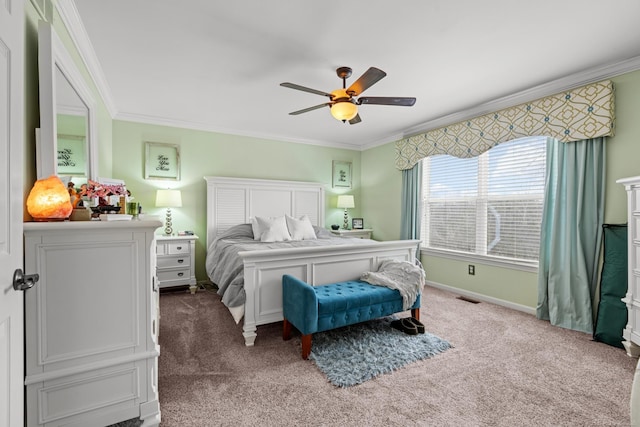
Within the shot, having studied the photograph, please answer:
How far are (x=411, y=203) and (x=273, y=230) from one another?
2262 millimetres

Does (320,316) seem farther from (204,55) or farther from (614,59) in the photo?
(614,59)

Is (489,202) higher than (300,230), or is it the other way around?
(489,202)

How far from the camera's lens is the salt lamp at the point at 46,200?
1.35m

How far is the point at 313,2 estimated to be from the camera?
186 cm

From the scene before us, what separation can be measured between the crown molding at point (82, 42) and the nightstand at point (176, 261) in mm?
1855

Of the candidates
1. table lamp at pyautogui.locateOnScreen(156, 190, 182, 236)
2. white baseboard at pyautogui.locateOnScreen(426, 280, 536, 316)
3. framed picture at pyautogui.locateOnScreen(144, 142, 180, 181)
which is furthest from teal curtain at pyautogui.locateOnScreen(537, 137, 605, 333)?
framed picture at pyautogui.locateOnScreen(144, 142, 180, 181)

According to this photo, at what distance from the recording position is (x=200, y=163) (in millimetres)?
4469

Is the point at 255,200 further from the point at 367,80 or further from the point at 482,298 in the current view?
the point at 482,298

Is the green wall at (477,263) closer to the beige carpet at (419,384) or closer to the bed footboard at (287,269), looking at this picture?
the beige carpet at (419,384)

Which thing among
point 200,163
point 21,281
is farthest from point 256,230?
point 21,281

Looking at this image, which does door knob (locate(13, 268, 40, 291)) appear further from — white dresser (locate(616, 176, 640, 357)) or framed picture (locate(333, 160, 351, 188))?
framed picture (locate(333, 160, 351, 188))

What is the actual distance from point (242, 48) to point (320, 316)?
7.54 feet

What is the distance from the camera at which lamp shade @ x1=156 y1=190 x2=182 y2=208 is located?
395 centimetres

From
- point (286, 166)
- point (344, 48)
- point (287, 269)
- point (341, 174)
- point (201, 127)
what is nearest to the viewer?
point (344, 48)
